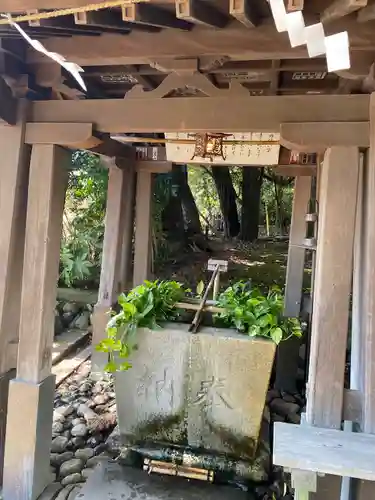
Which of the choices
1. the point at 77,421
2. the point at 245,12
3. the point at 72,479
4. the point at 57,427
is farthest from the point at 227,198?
the point at 245,12

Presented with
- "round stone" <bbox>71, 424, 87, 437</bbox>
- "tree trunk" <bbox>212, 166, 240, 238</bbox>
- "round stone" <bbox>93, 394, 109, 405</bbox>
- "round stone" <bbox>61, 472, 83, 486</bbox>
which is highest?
"tree trunk" <bbox>212, 166, 240, 238</bbox>

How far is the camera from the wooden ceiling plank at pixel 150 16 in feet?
5.69

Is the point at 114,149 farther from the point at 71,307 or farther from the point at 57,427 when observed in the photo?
the point at 71,307

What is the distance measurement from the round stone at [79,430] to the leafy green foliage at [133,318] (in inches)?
34.3

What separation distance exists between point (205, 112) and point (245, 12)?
28.3 inches

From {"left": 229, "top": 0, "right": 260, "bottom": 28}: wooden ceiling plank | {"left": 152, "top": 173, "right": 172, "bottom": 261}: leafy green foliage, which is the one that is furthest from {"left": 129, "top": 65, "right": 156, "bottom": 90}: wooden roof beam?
{"left": 152, "top": 173, "right": 172, "bottom": 261}: leafy green foliage

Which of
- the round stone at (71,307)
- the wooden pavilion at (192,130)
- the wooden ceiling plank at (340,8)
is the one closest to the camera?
the wooden ceiling plank at (340,8)

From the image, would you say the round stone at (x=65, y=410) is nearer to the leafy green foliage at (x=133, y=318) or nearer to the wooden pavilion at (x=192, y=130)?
the wooden pavilion at (x=192, y=130)

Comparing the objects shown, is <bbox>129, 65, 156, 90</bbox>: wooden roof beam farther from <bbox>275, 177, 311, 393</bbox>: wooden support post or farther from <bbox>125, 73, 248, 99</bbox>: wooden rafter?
<bbox>275, 177, 311, 393</bbox>: wooden support post

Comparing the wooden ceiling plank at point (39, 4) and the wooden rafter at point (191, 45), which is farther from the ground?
the wooden rafter at point (191, 45)

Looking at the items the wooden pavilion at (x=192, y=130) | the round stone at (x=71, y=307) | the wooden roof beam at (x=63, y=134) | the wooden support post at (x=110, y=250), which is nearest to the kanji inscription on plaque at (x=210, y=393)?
the wooden pavilion at (x=192, y=130)

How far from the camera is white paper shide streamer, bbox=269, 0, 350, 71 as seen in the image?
163 cm

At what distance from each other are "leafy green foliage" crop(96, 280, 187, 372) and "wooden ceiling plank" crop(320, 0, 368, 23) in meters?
2.06

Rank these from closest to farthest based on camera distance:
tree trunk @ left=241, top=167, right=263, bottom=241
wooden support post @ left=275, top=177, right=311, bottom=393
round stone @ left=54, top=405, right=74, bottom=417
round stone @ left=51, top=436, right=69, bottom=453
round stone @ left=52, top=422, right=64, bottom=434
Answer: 1. round stone @ left=51, top=436, right=69, bottom=453
2. round stone @ left=52, top=422, right=64, bottom=434
3. round stone @ left=54, top=405, right=74, bottom=417
4. wooden support post @ left=275, top=177, right=311, bottom=393
5. tree trunk @ left=241, top=167, right=263, bottom=241
